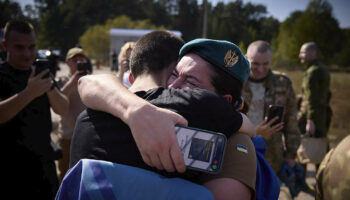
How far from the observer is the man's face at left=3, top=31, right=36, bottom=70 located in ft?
9.03

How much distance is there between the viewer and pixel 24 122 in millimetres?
2680

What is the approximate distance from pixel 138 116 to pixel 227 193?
1.57 feet

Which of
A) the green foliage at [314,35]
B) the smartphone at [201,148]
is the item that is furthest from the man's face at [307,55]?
the green foliage at [314,35]

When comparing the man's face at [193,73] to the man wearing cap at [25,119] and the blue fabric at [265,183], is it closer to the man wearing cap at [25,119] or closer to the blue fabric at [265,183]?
the blue fabric at [265,183]

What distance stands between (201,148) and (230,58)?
0.59 m

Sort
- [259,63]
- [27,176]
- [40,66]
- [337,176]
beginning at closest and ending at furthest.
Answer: [337,176] < [27,176] < [40,66] < [259,63]

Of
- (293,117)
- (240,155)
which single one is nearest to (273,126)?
(293,117)

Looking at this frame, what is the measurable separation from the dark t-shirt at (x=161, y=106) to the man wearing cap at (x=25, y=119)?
5.53 ft

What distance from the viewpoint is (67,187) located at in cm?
113

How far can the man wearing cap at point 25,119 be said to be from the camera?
2.55 m

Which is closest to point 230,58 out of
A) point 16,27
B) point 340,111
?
point 16,27

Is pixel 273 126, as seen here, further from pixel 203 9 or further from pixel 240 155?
pixel 203 9

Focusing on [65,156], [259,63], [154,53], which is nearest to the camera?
[154,53]

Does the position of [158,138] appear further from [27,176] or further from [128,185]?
[27,176]
